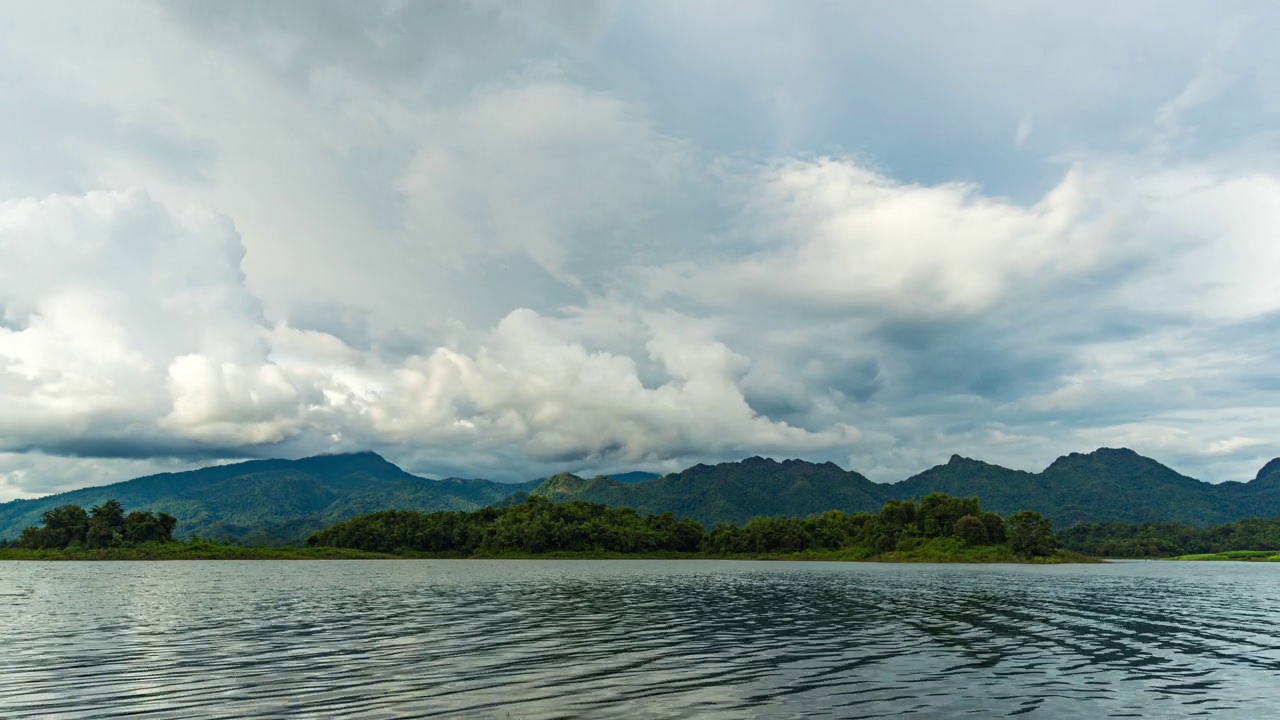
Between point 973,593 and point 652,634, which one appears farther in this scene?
point 973,593

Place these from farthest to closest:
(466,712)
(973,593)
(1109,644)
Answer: (973,593)
(1109,644)
(466,712)

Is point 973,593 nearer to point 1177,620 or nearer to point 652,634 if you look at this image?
point 1177,620

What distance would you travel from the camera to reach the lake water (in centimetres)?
2544

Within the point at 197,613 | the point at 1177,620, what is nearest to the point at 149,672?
the point at 197,613

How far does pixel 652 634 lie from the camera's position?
44531 mm

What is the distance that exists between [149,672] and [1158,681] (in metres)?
42.1

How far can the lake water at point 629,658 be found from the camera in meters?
25.4

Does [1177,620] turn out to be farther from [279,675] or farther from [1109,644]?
[279,675]

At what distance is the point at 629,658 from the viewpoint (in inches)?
1383

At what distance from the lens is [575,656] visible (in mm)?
35469

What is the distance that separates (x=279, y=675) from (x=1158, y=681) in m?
36.4

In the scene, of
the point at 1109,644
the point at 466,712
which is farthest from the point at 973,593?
the point at 466,712

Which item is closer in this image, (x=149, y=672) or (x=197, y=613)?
(x=149, y=672)

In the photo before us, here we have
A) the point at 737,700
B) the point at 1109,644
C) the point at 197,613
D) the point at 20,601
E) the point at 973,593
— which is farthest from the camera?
the point at 973,593
